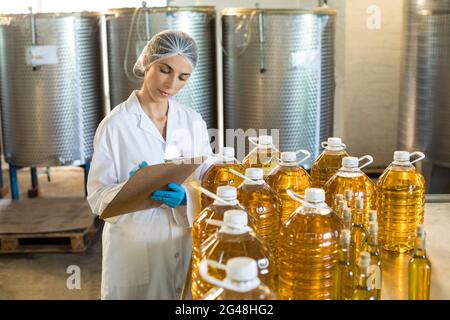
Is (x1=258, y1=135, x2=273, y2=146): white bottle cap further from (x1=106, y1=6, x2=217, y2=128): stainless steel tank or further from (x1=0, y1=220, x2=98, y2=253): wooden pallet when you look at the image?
(x1=0, y1=220, x2=98, y2=253): wooden pallet

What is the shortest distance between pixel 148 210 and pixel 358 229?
87 cm

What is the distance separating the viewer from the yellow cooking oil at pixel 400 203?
1967 millimetres

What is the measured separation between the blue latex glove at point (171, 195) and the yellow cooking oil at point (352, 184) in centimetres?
54

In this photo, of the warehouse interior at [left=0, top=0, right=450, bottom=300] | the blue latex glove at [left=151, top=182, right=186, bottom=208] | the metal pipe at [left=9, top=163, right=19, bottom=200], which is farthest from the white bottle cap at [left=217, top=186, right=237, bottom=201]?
the metal pipe at [left=9, top=163, right=19, bottom=200]

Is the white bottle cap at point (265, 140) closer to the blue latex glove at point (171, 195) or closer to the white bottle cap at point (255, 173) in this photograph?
the blue latex glove at point (171, 195)

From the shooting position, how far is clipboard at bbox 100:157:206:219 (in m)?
1.99

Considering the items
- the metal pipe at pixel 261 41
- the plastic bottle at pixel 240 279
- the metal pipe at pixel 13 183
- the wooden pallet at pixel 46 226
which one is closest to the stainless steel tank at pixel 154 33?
the metal pipe at pixel 261 41

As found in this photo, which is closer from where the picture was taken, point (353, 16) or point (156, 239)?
point (156, 239)

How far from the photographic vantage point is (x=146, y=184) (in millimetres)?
2043

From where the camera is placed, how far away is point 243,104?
15.3 ft

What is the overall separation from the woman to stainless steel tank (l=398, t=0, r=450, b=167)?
281 centimetres

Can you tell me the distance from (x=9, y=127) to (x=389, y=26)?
3754mm
